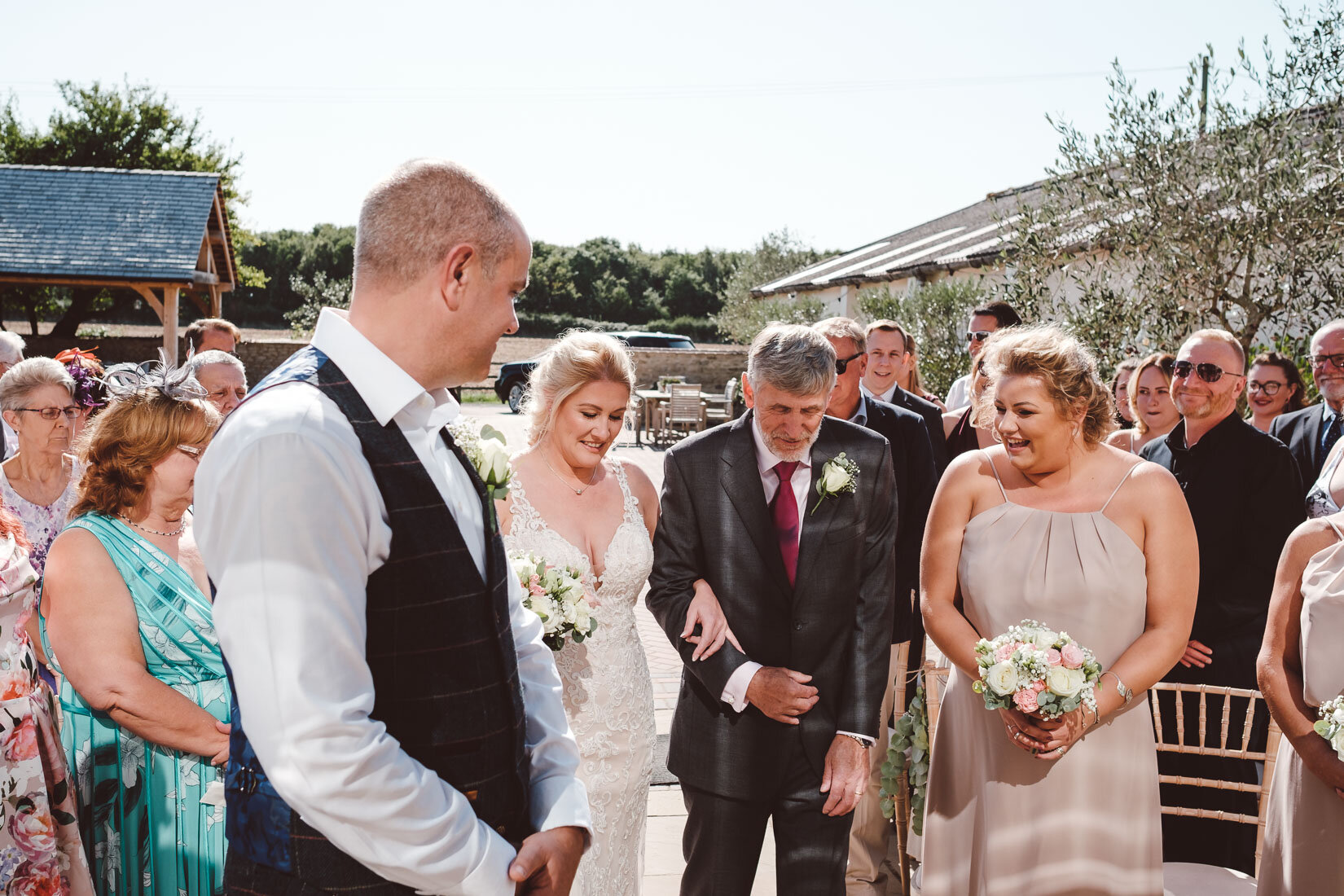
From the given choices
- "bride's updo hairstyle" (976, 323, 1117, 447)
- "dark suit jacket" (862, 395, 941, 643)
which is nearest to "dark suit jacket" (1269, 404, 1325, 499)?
"dark suit jacket" (862, 395, 941, 643)

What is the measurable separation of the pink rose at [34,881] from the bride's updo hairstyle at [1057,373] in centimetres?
312

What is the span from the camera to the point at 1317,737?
2734mm

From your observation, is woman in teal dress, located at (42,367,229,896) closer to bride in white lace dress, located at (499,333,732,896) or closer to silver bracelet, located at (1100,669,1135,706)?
bride in white lace dress, located at (499,333,732,896)

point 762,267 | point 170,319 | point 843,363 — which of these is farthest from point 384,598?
point 762,267

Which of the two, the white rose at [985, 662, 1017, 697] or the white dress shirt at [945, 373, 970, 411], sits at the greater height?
the white dress shirt at [945, 373, 970, 411]

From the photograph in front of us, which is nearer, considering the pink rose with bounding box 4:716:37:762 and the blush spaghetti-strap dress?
the pink rose with bounding box 4:716:37:762

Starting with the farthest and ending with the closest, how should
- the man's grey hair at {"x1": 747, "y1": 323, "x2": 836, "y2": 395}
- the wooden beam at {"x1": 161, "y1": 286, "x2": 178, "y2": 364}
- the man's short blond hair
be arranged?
the wooden beam at {"x1": 161, "y1": 286, "x2": 178, "y2": 364} → the man's short blond hair → the man's grey hair at {"x1": 747, "y1": 323, "x2": 836, "y2": 395}

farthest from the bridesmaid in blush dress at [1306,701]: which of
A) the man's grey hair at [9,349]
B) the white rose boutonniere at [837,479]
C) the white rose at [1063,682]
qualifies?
the man's grey hair at [9,349]

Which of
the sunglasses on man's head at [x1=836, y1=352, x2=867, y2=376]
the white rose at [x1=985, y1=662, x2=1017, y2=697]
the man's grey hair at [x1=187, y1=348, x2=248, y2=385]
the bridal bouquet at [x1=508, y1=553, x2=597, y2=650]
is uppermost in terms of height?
the man's grey hair at [x1=187, y1=348, x2=248, y2=385]

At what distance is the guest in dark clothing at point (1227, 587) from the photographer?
4.25 m

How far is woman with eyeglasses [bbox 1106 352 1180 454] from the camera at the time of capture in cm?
579

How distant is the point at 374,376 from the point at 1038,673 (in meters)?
2.07

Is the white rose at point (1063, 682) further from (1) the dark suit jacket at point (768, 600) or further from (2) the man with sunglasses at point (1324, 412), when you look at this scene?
(2) the man with sunglasses at point (1324, 412)

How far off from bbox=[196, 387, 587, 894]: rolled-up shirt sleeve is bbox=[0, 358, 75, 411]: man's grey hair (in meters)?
4.01
